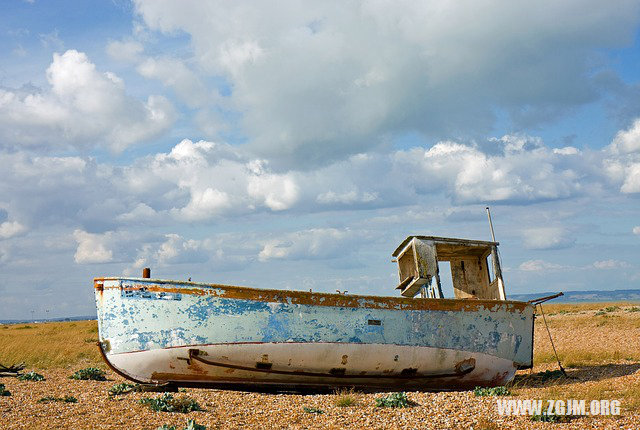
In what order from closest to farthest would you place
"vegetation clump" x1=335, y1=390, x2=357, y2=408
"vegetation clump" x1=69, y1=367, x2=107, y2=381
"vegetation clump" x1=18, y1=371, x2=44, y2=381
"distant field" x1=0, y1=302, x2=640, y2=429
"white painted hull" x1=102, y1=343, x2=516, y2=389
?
"distant field" x1=0, y1=302, x2=640, y2=429
"vegetation clump" x1=335, y1=390, x2=357, y2=408
"white painted hull" x1=102, y1=343, x2=516, y2=389
"vegetation clump" x1=18, y1=371, x2=44, y2=381
"vegetation clump" x1=69, y1=367, x2=107, y2=381

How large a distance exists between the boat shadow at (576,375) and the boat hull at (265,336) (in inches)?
122

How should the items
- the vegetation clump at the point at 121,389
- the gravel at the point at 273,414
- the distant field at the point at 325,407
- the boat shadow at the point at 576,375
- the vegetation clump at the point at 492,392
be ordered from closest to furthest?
1. the gravel at the point at 273,414
2. the distant field at the point at 325,407
3. the vegetation clump at the point at 492,392
4. the vegetation clump at the point at 121,389
5. the boat shadow at the point at 576,375

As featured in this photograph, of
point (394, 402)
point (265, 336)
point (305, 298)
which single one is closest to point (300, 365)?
point (265, 336)

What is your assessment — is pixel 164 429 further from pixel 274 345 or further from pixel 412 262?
pixel 412 262

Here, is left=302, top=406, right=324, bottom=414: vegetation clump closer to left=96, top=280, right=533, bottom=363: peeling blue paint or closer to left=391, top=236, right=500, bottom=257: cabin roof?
left=96, top=280, right=533, bottom=363: peeling blue paint

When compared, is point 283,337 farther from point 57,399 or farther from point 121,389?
point 57,399

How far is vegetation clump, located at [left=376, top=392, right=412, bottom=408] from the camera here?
11027 millimetres

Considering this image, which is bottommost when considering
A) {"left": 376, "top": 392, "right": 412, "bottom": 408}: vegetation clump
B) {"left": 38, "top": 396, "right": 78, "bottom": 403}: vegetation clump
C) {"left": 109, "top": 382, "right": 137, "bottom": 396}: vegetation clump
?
{"left": 376, "top": 392, "right": 412, "bottom": 408}: vegetation clump

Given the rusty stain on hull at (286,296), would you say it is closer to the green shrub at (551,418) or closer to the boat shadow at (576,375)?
the boat shadow at (576,375)

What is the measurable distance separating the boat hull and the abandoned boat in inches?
0.9

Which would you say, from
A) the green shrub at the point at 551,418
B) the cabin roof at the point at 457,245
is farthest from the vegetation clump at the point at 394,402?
the cabin roof at the point at 457,245

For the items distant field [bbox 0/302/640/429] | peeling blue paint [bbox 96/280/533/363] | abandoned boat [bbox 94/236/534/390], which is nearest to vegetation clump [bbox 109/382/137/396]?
distant field [bbox 0/302/640/429]

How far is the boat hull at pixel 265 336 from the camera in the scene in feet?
40.3

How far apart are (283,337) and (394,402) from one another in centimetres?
293
